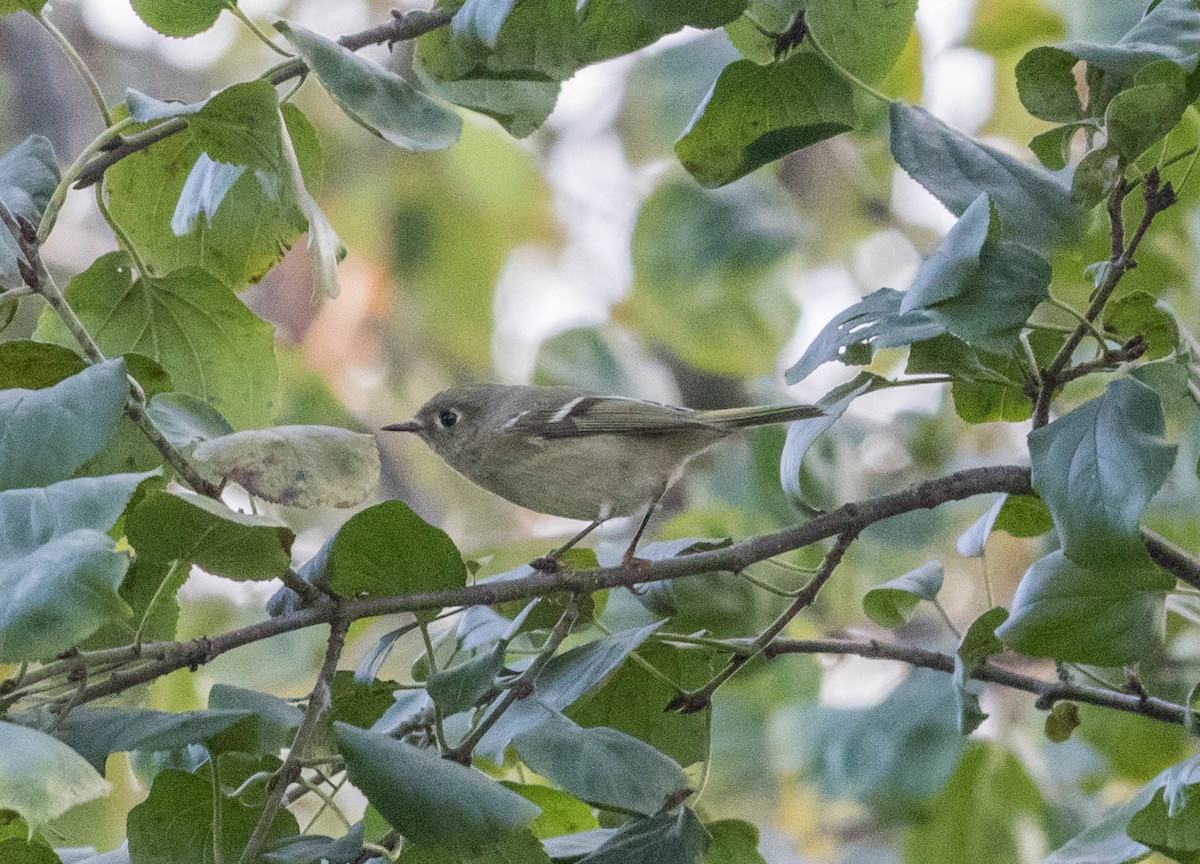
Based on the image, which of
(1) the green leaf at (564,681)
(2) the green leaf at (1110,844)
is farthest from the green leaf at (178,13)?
(2) the green leaf at (1110,844)

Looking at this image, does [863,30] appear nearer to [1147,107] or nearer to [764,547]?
[1147,107]

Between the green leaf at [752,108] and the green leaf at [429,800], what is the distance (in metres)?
0.74

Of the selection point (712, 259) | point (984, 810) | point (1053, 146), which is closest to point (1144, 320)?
point (1053, 146)

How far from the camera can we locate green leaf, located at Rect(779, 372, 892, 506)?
1.42m

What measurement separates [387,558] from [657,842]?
Answer: 1.30ft

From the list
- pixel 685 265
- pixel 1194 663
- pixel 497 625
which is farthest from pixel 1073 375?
pixel 685 265

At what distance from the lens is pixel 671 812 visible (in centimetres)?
133

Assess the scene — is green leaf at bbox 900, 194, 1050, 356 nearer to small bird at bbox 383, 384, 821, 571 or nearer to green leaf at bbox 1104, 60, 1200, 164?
green leaf at bbox 1104, 60, 1200, 164

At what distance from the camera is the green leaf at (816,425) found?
1417 millimetres

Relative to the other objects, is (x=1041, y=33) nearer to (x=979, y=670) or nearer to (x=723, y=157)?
(x=723, y=157)

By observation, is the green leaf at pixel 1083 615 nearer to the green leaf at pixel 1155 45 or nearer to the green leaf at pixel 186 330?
the green leaf at pixel 1155 45

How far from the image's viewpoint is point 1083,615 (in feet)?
4.39

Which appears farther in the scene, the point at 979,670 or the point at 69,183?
the point at 979,670

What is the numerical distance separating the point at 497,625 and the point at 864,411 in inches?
72.9
